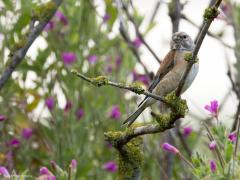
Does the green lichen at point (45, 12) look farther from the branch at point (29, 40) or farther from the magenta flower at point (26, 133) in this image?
the magenta flower at point (26, 133)

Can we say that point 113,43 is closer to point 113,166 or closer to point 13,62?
point 113,166

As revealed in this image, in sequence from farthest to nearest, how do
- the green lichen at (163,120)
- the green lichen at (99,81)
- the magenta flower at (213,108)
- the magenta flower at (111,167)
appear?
1. the magenta flower at (111,167)
2. the magenta flower at (213,108)
3. the green lichen at (163,120)
4. the green lichen at (99,81)

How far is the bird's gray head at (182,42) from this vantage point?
4617 mm

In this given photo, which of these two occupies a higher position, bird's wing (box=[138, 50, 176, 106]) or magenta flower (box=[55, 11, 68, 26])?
magenta flower (box=[55, 11, 68, 26])

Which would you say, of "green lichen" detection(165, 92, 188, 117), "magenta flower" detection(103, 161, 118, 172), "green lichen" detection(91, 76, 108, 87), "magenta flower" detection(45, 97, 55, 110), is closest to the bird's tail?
"green lichen" detection(165, 92, 188, 117)

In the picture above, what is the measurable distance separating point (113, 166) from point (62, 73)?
917mm

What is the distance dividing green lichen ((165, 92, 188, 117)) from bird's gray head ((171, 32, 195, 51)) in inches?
65.3

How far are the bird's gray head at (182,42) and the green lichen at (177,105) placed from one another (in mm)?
1660

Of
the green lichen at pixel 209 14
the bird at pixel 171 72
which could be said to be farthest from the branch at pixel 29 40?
the green lichen at pixel 209 14

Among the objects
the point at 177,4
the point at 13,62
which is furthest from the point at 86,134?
the point at 13,62

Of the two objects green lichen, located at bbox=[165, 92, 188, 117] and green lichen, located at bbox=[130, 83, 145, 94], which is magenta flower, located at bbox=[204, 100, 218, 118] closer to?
green lichen, located at bbox=[165, 92, 188, 117]

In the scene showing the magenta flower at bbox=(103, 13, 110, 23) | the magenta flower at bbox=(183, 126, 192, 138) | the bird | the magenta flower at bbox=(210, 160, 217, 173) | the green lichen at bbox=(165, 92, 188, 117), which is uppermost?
the magenta flower at bbox=(103, 13, 110, 23)

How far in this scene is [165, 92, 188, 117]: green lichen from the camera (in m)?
2.91

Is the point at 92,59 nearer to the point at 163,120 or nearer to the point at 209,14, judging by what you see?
the point at 163,120
